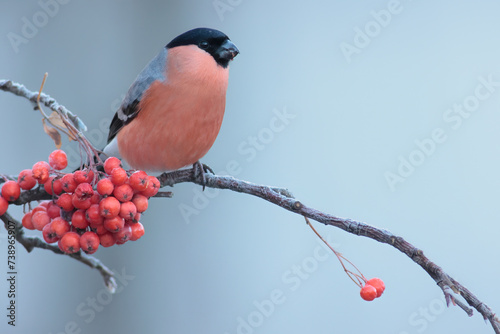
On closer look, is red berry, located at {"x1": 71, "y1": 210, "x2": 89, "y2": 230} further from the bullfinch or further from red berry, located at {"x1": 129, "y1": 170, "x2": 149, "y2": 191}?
the bullfinch

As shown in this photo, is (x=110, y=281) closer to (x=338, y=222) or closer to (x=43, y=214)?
(x=43, y=214)

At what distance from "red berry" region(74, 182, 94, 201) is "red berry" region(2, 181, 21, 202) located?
8cm

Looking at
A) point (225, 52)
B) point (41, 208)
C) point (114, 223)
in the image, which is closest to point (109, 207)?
point (114, 223)

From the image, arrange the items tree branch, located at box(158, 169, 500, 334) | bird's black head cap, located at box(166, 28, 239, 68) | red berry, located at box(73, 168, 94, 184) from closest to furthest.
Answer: tree branch, located at box(158, 169, 500, 334) < red berry, located at box(73, 168, 94, 184) < bird's black head cap, located at box(166, 28, 239, 68)

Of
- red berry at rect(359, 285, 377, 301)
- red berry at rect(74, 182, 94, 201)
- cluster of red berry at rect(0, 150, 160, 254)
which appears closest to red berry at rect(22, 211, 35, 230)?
cluster of red berry at rect(0, 150, 160, 254)

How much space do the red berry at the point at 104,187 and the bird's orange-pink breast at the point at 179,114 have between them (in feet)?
1.35

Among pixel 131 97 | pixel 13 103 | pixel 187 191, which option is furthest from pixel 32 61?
pixel 131 97

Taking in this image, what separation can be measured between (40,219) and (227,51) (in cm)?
54

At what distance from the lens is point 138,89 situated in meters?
1.24

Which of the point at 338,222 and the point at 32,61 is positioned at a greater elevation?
the point at 338,222

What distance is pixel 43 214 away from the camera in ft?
2.52

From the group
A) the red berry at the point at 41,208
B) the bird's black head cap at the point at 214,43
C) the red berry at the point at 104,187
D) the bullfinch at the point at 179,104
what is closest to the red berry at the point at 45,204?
the red berry at the point at 41,208

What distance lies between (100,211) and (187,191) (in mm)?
1690

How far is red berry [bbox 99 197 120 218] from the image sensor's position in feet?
2.38
